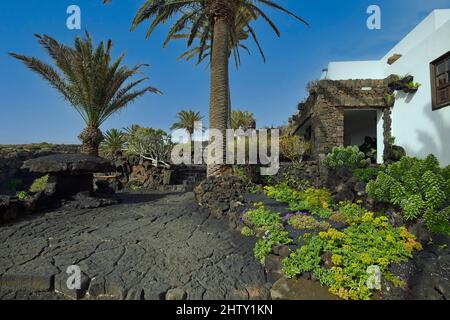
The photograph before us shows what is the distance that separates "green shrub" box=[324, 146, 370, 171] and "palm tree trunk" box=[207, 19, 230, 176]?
3994mm

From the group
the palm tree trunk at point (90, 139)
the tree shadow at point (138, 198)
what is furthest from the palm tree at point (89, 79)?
the tree shadow at point (138, 198)

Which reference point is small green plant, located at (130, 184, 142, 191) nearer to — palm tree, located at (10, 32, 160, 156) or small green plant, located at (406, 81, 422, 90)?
palm tree, located at (10, 32, 160, 156)

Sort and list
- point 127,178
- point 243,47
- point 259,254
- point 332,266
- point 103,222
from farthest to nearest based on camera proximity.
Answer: point 243,47
point 127,178
point 103,222
point 259,254
point 332,266

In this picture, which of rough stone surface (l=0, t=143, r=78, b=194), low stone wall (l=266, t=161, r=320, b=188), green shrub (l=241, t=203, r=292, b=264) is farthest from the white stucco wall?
rough stone surface (l=0, t=143, r=78, b=194)

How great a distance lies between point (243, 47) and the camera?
1680 centimetres

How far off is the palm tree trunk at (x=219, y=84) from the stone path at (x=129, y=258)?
2.84 metres

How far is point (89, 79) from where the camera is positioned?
9.91 m

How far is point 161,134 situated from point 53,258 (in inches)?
403

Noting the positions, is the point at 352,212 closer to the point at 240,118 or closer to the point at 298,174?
the point at 298,174

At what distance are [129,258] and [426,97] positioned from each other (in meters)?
11.0

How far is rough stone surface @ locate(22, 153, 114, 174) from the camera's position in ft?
22.4

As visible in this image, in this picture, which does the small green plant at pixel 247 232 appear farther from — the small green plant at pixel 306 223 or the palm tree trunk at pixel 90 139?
the palm tree trunk at pixel 90 139
